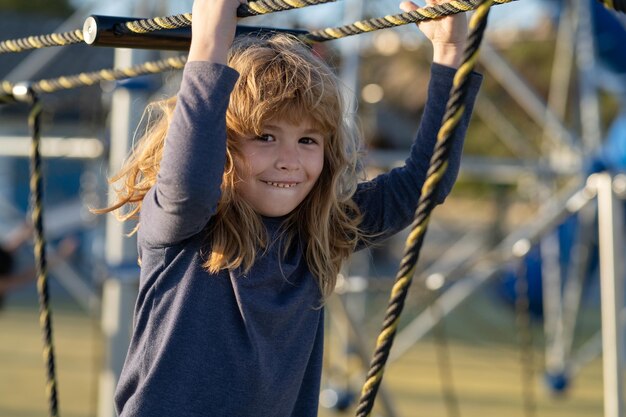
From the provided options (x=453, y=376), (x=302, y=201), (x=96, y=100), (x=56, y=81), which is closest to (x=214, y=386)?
(x=302, y=201)

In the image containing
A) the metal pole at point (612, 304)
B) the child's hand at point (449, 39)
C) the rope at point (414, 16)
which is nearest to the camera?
the rope at point (414, 16)

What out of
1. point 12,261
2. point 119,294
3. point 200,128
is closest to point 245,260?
point 200,128

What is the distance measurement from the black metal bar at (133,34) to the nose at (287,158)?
17 centimetres

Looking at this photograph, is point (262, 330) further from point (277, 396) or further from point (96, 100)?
point (96, 100)

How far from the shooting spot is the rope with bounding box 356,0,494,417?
78 centimetres

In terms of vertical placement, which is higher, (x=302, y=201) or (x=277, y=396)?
(x=302, y=201)

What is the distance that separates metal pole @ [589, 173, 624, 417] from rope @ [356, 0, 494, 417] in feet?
4.18

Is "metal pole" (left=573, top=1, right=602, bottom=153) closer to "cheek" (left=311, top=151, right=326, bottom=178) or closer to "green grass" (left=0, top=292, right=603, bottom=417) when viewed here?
"green grass" (left=0, top=292, right=603, bottom=417)

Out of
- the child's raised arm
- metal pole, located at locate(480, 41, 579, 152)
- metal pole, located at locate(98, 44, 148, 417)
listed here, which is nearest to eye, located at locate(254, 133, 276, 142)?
the child's raised arm

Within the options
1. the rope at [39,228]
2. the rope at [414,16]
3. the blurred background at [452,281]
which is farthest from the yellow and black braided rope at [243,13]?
the rope at [39,228]

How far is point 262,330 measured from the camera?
107 cm

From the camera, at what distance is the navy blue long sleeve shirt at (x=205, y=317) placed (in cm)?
98

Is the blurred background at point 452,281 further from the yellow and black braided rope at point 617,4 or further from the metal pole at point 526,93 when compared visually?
the yellow and black braided rope at point 617,4

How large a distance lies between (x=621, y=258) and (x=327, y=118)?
1207 millimetres
